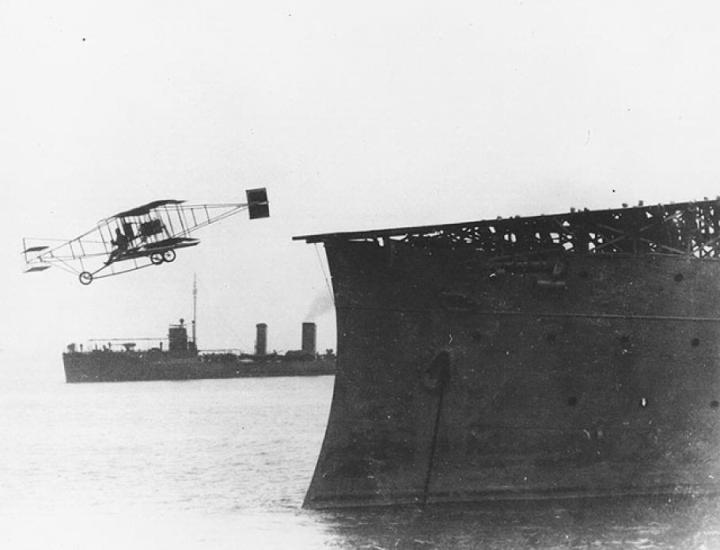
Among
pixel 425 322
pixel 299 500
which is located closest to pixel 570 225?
pixel 425 322

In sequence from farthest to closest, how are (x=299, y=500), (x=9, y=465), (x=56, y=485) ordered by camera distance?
(x=9, y=465) < (x=56, y=485) < (x=299, y=500)

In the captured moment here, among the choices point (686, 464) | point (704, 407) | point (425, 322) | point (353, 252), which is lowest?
point (686, 464)

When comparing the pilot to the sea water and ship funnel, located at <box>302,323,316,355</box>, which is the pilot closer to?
A: the sea water

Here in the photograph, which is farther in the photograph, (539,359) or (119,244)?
(119,244)

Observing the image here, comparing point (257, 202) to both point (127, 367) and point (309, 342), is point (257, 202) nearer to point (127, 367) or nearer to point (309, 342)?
point (127, 367)

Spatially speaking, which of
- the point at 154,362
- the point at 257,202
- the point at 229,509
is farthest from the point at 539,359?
the point at 154,362

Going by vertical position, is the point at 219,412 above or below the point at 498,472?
below

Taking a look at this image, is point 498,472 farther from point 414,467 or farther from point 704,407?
point 704,407
